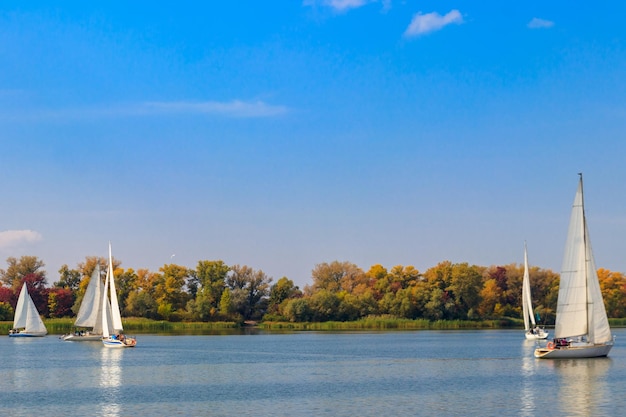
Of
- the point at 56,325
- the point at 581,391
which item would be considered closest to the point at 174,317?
the point at 56,325

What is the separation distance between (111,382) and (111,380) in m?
1.29

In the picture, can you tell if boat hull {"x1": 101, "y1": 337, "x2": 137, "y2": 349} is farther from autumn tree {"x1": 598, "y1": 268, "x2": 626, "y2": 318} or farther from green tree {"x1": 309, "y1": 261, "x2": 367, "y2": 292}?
autumn tree {"x1": 598, "y1": 268, "x2": 626, "y2": 318}

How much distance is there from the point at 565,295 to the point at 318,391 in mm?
22978

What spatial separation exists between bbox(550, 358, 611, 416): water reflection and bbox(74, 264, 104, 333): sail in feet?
183

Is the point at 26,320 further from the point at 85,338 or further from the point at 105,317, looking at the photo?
the point at 105,317

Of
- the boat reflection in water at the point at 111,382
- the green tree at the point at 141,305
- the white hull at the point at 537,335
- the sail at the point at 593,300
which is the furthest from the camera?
the green tree at the point at 141,305

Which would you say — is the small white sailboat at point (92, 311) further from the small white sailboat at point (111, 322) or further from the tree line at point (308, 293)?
the tree line at point (308, 293)

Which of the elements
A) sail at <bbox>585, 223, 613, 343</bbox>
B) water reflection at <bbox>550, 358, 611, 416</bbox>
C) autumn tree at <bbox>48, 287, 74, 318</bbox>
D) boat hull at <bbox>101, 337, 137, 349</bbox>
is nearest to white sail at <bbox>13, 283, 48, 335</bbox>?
autumn tree at <bbox>48, 287, 74, 318</bbox>

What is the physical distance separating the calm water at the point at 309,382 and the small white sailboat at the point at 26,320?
3522 cm

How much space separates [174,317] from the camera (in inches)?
5709

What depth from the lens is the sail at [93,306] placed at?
102 metres

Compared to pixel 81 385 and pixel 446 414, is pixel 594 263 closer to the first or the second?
pixel 446 414

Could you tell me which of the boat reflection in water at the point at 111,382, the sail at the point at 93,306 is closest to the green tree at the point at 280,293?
the sail at the point at 93,306

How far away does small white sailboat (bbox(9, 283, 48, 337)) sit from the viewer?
389 feet
